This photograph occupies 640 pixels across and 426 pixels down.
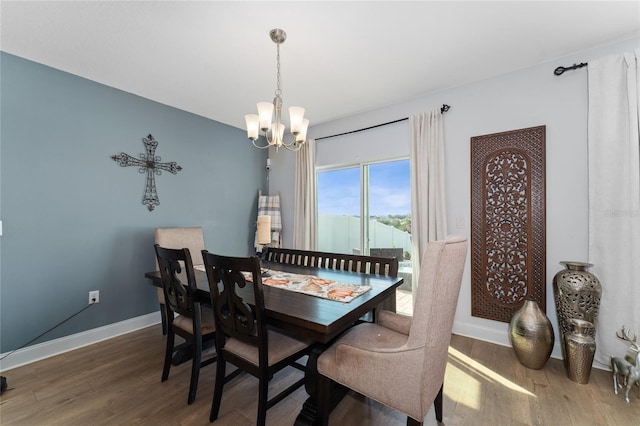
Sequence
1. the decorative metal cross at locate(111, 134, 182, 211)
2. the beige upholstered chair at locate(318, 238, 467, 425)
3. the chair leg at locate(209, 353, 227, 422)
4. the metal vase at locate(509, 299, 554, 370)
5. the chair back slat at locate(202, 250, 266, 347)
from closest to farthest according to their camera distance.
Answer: the beige upholstered chair at locate(318, 238, 467, 425)
the chair back slat at locate(202, 250, 266, 347)
the chair leg at locate(209, 353, 227, 422)
the metal vase at locate(509, 299, 554, 370)
the decorative metal cross at locate(111, 134, 182, 211)

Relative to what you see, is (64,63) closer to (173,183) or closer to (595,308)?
(173,183)

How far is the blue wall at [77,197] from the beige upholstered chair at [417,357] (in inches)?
98.0

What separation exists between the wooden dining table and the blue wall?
1.55 metres

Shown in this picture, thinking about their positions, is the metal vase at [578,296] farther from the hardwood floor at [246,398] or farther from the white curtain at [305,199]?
the white curtain at [305,199]

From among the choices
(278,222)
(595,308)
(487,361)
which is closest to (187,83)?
(278,222)

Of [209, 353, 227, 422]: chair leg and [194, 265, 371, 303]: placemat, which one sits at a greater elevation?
[194, 265, 371, 303]: placemat

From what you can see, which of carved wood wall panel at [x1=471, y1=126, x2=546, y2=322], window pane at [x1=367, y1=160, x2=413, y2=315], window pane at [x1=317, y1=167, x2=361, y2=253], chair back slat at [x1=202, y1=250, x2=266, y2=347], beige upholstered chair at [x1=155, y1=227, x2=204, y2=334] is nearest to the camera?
chair back slat at [x1=202, y1=250, x2=266, y2=347]

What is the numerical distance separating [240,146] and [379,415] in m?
3.55

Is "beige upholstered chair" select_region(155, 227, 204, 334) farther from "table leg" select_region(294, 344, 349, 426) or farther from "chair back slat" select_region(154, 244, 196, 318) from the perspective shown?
"table leg" select_region(294, 344, 349, 426)

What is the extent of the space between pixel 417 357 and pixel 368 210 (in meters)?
2.47

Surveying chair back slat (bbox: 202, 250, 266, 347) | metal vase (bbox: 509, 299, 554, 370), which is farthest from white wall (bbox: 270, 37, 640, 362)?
chair back slat (bbox: 202, 250, 266, 347)

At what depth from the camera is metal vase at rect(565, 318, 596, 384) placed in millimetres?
1840

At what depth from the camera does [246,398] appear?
174 cm

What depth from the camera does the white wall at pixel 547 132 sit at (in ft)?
7.22
